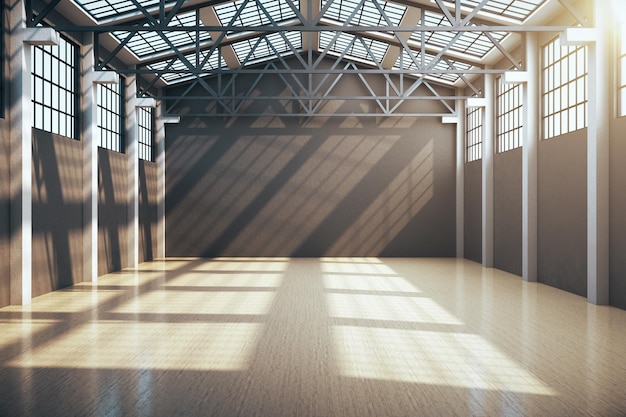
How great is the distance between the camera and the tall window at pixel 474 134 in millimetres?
23719

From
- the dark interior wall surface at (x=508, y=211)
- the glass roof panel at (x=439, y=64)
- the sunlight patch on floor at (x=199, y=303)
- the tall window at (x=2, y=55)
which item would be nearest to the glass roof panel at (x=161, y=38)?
the tall window at (x=2, y=55)

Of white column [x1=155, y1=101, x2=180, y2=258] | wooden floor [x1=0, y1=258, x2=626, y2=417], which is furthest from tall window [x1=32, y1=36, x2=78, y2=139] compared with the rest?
white column [x1=155, y1=101, x2=180, y2=258]

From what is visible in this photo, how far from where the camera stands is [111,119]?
20.7 meters

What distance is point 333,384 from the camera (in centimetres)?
727

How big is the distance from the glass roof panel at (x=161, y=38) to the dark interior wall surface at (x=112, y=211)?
3.54 m

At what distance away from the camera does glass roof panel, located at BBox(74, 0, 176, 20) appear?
650 inches

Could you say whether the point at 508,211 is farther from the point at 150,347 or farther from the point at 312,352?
the point at 150,347

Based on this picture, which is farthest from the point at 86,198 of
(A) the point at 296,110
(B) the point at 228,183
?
(A) the point at 296,110

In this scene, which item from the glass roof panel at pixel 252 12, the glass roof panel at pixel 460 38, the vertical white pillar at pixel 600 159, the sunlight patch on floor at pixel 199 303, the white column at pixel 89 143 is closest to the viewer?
the sunlight patch on floor at pixel 199 303

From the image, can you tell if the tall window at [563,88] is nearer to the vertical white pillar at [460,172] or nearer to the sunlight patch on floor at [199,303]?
the sunlight patch on floor at [199,303]

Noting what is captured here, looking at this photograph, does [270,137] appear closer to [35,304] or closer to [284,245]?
[284,245]

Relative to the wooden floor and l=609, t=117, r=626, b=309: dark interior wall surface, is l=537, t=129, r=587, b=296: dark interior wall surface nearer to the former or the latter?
the wooden floor

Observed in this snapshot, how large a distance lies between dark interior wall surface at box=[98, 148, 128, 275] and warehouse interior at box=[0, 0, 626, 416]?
0.11m

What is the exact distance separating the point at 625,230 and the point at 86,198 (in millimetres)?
13547
